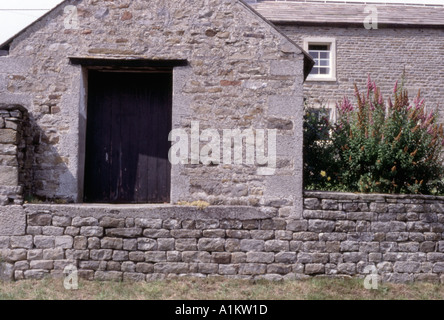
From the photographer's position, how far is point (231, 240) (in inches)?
205

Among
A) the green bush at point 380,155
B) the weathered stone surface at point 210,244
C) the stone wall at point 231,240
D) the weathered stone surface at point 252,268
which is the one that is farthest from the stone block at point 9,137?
the green bush at point 380,155

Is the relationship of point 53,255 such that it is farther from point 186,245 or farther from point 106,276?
point 186,245

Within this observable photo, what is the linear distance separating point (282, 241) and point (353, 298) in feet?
3.53

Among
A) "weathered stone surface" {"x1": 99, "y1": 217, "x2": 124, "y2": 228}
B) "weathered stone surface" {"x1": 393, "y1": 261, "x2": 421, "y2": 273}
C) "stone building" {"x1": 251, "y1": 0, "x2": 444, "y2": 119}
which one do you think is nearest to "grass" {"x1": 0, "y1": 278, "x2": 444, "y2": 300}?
"weathered stone surface" {"x1": 393, "y1": 261, "x2": 421, "y2": 273}

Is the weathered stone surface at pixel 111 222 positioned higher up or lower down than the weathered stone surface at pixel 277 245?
higher up

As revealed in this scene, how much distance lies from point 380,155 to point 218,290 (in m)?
3.04

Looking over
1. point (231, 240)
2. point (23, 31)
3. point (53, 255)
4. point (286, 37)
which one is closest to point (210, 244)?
point (231, 240)

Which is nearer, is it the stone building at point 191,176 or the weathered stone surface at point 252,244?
the stone building at point 191,176

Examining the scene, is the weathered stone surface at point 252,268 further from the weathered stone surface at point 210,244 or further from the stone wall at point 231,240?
the weathered stone surface at point 210,244

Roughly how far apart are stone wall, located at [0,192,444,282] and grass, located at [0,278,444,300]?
0.13 m

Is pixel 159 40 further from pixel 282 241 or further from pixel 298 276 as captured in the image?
pixel 298 276

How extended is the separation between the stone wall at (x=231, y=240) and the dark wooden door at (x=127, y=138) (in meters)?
0.66

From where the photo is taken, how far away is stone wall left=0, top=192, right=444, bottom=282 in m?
5.09

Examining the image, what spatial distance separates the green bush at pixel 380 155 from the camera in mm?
5875
